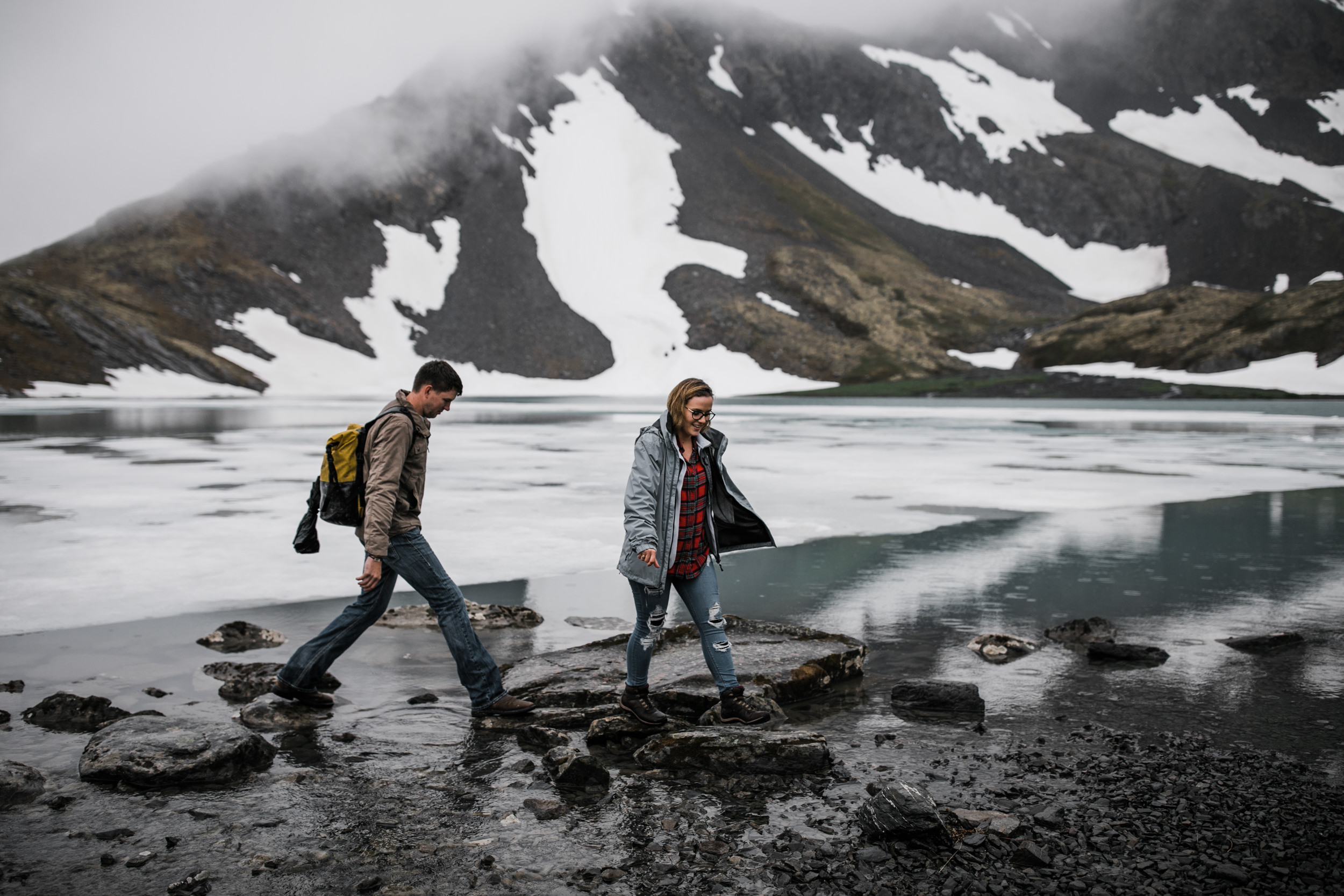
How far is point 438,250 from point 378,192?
937cm

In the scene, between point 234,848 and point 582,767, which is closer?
point 234,848

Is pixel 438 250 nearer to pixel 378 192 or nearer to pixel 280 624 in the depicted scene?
pixel 378 192

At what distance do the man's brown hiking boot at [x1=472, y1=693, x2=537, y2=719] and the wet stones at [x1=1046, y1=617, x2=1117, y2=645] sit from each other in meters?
5.19

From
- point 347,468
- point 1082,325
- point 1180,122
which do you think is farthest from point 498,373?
point 1180,122

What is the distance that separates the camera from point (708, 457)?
6.32 m

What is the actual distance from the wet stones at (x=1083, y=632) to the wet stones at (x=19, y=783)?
8.03 meters

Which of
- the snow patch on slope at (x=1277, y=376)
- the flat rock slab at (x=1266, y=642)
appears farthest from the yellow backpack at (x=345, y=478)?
the snow patch on slope at (x=1277, y=376)

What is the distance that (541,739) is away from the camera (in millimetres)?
6215

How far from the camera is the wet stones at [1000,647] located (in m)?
8.30

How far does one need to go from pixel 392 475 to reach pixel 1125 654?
633 centimetres

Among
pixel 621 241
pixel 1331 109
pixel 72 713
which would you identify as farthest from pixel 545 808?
pixel 1331 109

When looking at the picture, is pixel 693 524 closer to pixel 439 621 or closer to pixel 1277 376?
pixel 439 621

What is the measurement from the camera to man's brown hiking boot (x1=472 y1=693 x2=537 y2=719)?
6594 millimetres

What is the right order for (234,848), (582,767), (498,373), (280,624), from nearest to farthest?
(234,848), (582,767), (280,624), (498,373)
